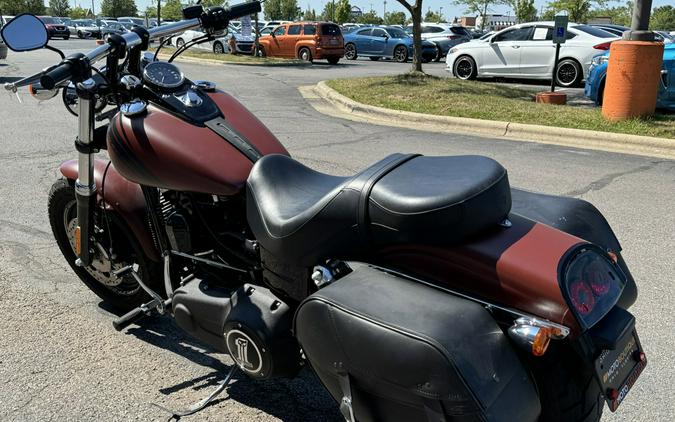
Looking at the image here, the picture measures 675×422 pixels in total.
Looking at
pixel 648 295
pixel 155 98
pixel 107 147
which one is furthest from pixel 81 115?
pixel 648 295

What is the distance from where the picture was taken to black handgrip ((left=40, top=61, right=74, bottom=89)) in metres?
2.56

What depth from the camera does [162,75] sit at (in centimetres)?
296

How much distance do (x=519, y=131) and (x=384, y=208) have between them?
7.79 meters

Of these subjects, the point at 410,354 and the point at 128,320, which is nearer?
the point at 410,354

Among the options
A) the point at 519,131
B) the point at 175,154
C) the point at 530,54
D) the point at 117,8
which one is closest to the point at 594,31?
the point at 530,54

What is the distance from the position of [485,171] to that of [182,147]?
4.22ft

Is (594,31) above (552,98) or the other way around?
above

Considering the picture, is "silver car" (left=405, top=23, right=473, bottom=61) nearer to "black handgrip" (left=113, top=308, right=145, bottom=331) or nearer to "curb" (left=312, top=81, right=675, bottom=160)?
"curb" (left=312, top=81, right=675, bottom=160)

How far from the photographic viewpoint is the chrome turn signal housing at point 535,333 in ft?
6.07

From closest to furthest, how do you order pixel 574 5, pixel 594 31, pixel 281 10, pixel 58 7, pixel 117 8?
pixel 594 31 < pixel 574 5 < pixel 117 8 < pixel 281 10 < pixel 58 7

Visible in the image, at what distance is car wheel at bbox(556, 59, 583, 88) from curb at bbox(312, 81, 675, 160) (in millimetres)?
6743

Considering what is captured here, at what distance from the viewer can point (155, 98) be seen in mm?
2908

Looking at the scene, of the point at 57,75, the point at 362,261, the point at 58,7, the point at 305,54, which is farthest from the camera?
the point at 58,7

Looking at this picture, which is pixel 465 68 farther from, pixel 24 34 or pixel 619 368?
pixel 619 368
